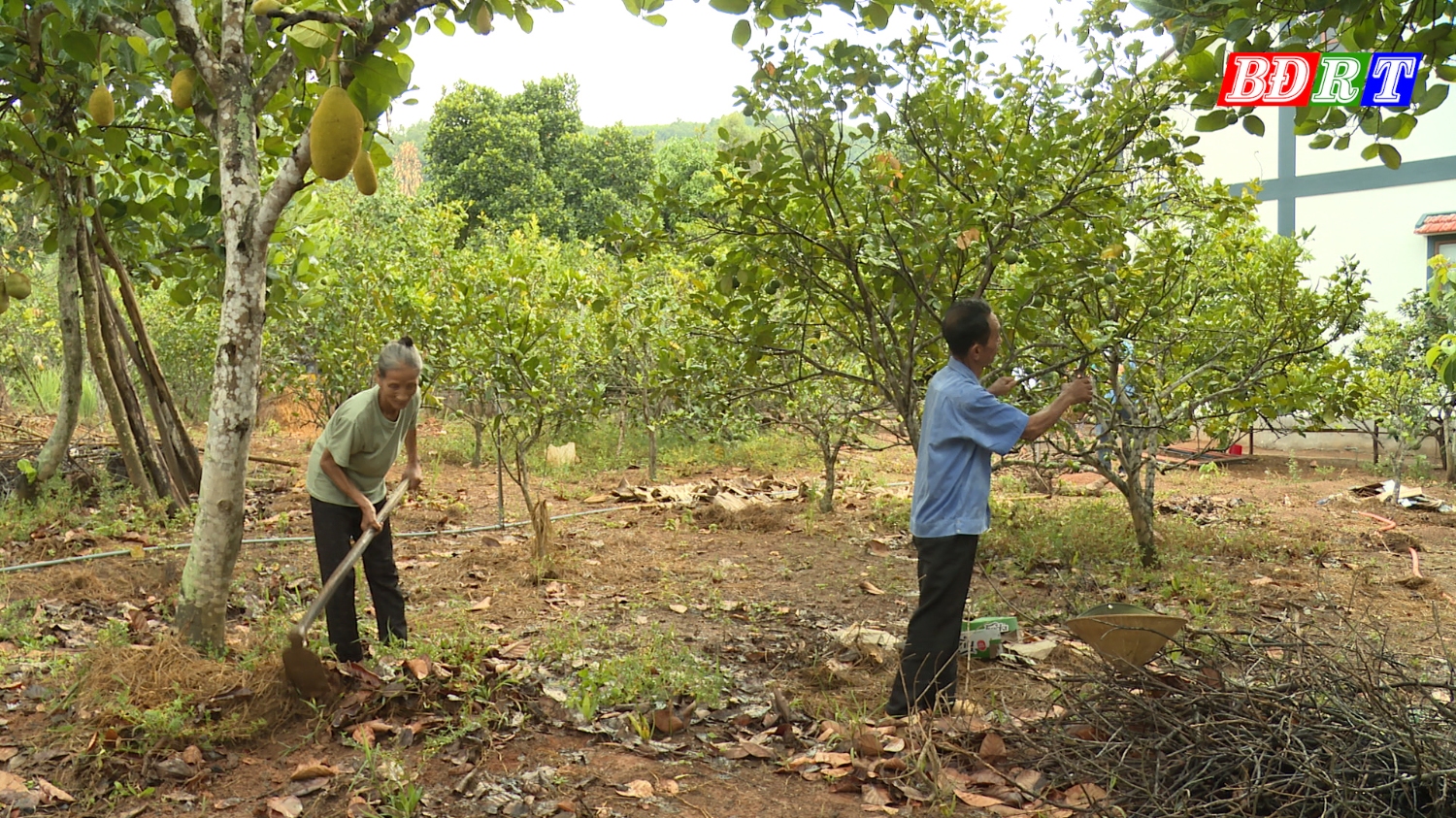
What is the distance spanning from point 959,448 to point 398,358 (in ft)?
7.12

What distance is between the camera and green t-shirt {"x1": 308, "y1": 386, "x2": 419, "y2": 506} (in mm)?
4012

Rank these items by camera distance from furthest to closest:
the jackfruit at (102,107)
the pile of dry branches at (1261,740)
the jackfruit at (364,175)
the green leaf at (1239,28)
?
the jackfruit at (102,107) → the jackfruit at (364,175) → the green leaf at (1239,28) → the pile of dry branches at (1261,740)

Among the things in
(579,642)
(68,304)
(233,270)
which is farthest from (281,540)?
(233,270)

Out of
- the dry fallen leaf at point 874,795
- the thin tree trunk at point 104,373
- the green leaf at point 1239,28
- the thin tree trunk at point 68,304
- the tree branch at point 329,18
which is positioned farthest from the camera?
the thin tree trunk at point 104,373

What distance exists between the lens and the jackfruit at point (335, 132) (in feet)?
9.24

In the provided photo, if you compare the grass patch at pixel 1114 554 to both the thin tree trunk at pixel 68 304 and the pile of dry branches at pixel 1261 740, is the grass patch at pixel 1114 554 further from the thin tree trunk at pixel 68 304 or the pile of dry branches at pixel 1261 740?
the thin tree trunk at pixel 68 304

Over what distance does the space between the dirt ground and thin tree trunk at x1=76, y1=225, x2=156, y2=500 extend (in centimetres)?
77

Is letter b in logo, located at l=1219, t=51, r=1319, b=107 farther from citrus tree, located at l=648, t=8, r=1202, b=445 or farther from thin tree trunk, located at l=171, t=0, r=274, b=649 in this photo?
thin tree trunk, located at l=171, t=0, r=274, b=649

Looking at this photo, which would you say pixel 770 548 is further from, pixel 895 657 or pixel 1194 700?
pixel 1194 700

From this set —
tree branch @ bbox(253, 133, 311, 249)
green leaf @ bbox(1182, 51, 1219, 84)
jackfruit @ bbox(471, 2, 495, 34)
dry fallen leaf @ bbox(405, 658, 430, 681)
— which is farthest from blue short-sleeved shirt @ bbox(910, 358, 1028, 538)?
tree branch @ bbox(253, 133, 311, 249)

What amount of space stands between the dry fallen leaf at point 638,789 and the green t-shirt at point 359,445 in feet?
5.72

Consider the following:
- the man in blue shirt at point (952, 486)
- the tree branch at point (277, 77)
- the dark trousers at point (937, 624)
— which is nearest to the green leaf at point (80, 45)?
the tree branch at point (277, 77)

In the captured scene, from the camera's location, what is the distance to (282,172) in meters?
3.44

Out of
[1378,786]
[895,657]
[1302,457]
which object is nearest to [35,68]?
[895,657]
